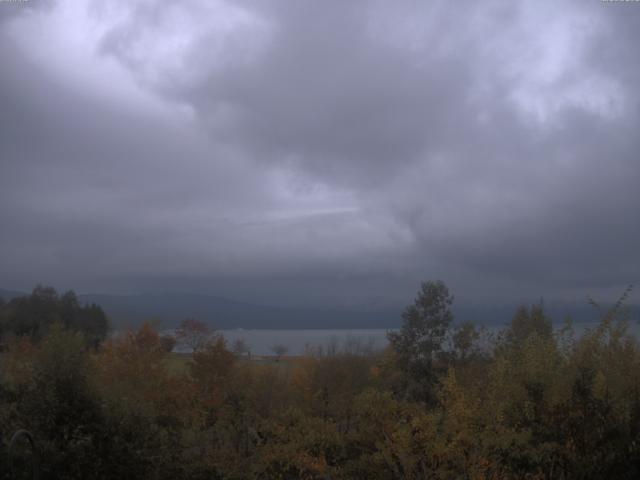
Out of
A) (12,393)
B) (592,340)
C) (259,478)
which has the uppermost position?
(592,340)

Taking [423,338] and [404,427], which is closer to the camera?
[404,427]

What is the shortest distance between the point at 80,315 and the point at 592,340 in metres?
63.6

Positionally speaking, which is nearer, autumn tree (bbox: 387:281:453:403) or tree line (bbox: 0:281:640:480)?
tree line (bbox: 0:281:640:480)

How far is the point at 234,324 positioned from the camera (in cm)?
19588

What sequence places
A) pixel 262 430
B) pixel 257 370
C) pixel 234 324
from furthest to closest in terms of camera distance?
pixel 234 324 → pixel 257 370 → pixel 262 430

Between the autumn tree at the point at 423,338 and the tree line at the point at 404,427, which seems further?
the autumn tree at the point at 423,338

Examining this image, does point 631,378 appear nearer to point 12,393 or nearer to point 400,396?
point 12,393

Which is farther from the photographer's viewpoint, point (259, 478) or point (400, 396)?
point (400, 396)

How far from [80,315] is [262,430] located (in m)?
52.2

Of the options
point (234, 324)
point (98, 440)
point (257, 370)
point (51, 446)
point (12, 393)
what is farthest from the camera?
point (234, 324)

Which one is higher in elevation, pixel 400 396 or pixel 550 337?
pixel 550 337

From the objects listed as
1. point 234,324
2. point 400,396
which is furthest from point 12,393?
point 234,324

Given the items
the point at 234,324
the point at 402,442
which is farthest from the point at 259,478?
the point at 234,324

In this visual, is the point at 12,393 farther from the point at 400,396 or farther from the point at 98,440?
the point at 400,396
